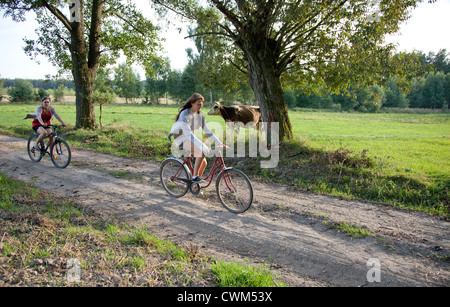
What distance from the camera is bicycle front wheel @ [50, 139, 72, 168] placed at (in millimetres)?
9797

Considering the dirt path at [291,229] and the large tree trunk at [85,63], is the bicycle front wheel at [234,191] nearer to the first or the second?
the dirt path at [291,229]

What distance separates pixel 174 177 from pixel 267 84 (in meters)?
5.91

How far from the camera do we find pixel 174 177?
7.15m

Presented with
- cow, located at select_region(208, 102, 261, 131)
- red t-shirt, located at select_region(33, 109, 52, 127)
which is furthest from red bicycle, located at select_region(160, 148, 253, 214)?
cow, located at select_region(208, 102, 261, 131)

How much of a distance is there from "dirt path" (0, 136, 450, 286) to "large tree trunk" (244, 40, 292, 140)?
3.84 m

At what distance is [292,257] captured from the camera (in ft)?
14.2

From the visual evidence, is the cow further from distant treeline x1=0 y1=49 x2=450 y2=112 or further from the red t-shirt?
distant treeline x1=0 y1=49 x2=450 y2=112

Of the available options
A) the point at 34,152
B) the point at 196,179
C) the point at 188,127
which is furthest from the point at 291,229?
the point at 34,152

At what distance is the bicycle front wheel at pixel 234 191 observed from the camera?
5973 millimetres

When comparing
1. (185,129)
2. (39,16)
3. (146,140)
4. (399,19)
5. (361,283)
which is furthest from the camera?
(39,16)

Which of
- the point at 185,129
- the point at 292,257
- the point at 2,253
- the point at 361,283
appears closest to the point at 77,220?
the point at 2,253

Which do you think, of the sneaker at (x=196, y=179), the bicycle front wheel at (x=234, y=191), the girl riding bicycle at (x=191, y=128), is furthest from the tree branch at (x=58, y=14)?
the bicycle front wheel at (x=234, y=191)
